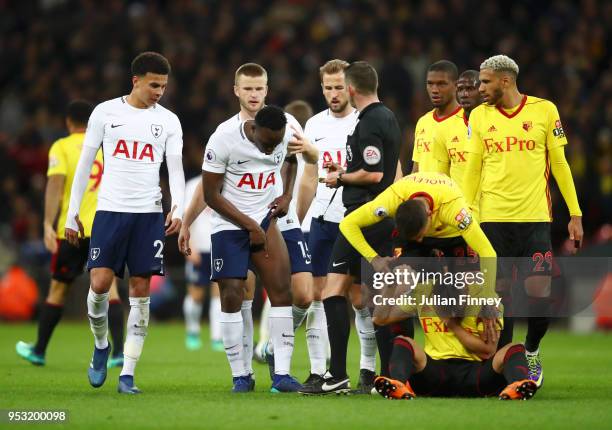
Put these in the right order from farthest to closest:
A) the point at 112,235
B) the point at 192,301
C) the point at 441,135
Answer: the point at 192,301 < the point at 441,135 < the point at 112,235

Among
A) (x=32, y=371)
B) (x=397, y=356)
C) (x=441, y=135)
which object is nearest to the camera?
(x=397, y=356)

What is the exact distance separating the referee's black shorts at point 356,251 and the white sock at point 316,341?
2.59 feet

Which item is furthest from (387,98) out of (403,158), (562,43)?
(562,43)

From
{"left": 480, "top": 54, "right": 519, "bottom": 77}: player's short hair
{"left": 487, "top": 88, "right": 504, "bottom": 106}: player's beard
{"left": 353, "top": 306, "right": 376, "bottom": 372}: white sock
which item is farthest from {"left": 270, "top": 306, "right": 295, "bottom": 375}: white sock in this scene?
{"left": 480, "top": 54, "right": 519, "bottom": 77}: player's short hair

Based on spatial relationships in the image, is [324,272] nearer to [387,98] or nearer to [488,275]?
[488,275]

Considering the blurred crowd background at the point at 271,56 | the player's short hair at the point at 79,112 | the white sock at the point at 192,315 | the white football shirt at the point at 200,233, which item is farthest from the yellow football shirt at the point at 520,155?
the blurred crowd background at the point at 271,56

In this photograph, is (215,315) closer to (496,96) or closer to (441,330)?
(496,96)

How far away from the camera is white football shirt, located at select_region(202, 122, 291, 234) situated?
30.7 feet

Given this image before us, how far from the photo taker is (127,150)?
9516 millimetres

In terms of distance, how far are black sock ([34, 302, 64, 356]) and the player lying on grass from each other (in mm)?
4608

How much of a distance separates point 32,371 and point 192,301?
4643mm

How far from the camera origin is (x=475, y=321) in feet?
29.4

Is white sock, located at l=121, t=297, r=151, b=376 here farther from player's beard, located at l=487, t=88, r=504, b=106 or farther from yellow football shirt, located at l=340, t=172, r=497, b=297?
player's beard, located at l=487, t=88, r=504, b=106

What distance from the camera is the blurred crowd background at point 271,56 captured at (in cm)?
2066
